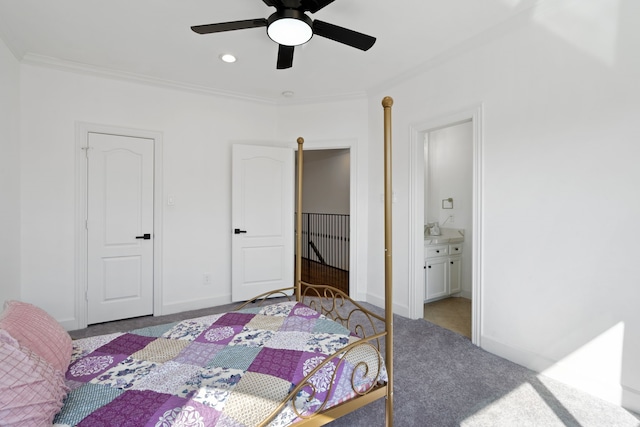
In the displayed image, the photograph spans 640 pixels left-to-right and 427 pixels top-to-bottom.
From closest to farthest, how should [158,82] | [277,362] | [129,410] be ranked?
1. [129,410]
2. [277,362]
3. [158,82]

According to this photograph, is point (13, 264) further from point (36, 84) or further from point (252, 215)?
point (252, 215)

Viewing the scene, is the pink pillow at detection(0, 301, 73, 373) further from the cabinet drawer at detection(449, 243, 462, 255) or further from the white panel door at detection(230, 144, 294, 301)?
the cabinet drawer at detection(449, 243, 462, 255)

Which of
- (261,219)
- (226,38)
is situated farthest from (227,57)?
(261,219)

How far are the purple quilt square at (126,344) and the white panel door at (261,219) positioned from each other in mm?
2184

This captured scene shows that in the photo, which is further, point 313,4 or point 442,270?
point 442,270

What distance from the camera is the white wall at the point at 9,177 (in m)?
2.57

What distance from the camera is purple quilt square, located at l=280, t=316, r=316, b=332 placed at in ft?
6.17

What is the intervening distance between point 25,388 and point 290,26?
210 cm

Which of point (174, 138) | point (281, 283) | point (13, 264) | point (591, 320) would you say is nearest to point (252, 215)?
point (281, 283)

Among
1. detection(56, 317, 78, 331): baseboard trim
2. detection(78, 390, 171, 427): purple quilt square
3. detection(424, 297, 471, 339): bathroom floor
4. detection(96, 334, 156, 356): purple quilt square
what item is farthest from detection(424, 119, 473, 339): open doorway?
detection(56, 317, 78, 331): baseboard trim

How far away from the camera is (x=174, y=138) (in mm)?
3660

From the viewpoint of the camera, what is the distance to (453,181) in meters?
4.40

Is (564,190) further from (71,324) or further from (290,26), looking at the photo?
(71,324)

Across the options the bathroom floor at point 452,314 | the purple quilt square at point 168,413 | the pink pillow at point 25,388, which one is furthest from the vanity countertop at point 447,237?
the pink pillow at point 25,388
